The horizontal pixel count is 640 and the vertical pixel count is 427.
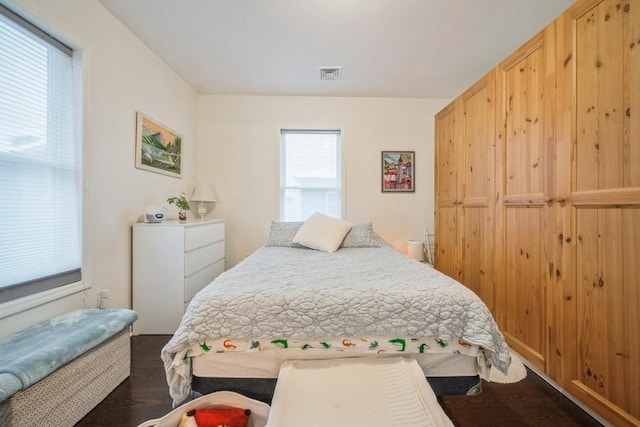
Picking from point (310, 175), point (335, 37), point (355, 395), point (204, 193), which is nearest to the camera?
point (355, 395)

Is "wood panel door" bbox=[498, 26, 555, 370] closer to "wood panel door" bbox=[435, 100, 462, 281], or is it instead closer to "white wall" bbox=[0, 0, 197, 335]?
"wood panel door" bbox=[435, 100, 462, 281]

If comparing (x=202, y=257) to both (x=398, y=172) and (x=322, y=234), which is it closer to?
→ (x=322, y=234)

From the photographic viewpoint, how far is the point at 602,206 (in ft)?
4.07

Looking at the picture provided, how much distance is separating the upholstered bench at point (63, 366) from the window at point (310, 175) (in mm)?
2266

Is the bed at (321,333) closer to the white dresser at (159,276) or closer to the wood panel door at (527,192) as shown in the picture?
the wood panel door at (527,192)

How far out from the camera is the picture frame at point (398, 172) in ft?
11.7

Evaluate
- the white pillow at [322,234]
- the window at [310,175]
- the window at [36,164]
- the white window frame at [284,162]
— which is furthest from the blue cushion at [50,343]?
the window at [310,175]

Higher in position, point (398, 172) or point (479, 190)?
point (398, 172)

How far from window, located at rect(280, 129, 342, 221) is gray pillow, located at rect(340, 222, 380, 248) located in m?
0.74

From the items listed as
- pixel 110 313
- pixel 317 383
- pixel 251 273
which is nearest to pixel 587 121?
pixel 317 383

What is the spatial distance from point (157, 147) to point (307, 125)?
5.77 feet

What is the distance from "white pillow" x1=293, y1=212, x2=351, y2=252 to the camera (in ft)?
8.61

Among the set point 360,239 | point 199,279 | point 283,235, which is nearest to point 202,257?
point 199,279

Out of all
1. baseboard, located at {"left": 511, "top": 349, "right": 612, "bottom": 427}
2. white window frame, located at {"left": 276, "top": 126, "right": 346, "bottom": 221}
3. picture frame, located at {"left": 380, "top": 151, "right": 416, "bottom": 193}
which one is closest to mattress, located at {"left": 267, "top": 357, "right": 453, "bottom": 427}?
baseboard, located at {"left": 511, "top": 349, "right": 612, "bottom": 427}
